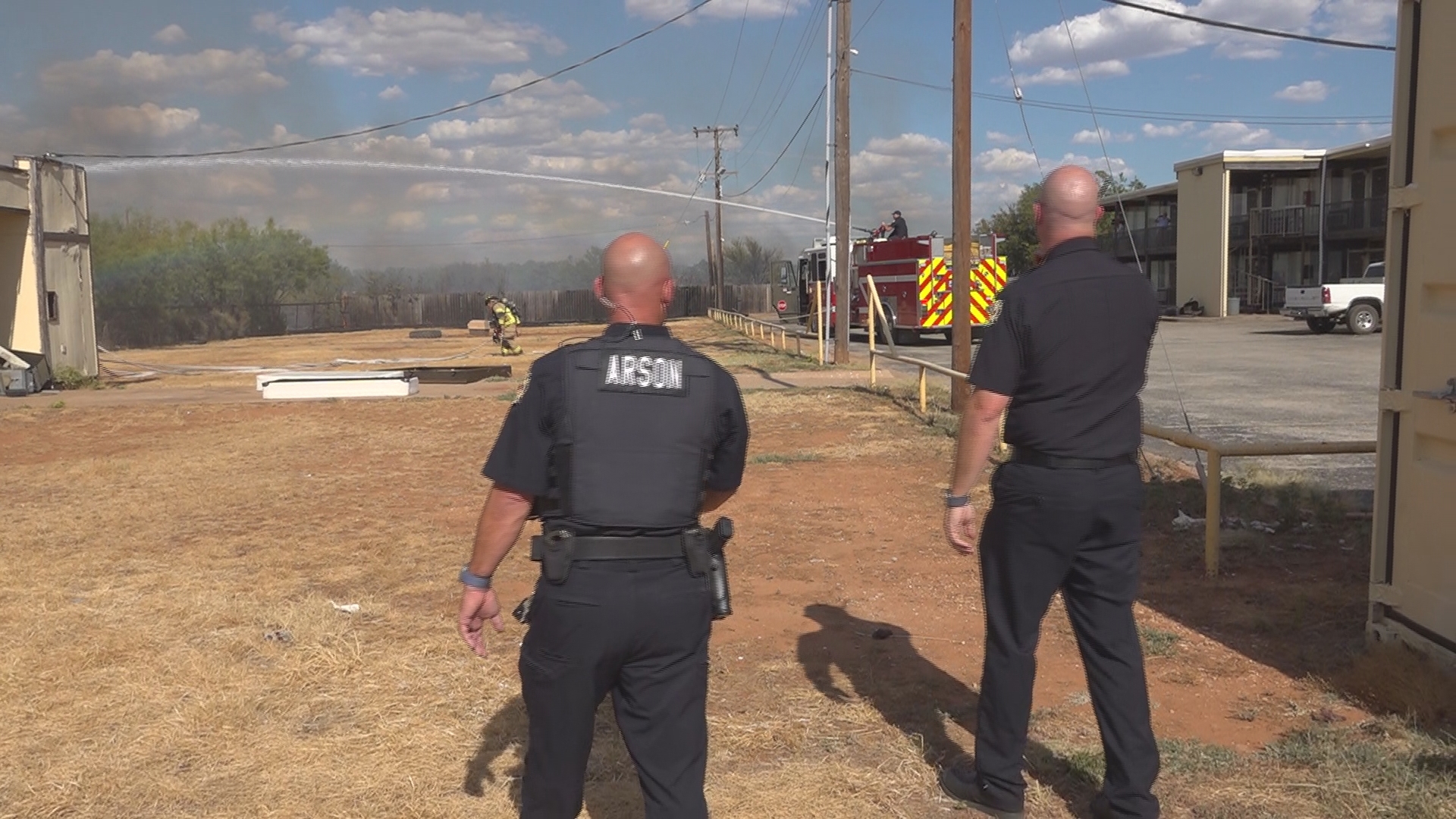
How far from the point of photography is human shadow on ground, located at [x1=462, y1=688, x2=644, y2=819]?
3725mm

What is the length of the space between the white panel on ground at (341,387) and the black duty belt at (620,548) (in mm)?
16082

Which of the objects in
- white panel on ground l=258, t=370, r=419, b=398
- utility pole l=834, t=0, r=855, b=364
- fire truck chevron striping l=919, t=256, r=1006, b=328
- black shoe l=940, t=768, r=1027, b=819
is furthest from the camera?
fire truck chevron striping l=919, t=256, r=1006, b=328

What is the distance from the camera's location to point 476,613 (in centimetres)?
291

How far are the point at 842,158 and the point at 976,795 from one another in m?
18.7

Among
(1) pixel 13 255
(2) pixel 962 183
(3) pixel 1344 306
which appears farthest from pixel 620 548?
(3) pixel 1344 306

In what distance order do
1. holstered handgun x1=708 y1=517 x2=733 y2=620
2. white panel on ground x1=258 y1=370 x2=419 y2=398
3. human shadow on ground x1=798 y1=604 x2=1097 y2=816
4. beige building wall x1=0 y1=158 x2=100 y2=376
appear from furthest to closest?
beige building wall x1=0 y1=158 x2=100 y2=376
white panel on ground x1=258 y1=370 x2=419 y2=398
human shadow on ground x1=798 y1=604 x2=1097 y2=816
holstered handgun x1=708 y1=517 x2=733 y2=620

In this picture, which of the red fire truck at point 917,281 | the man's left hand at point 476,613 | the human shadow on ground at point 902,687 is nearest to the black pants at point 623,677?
the man's left hand at point 476,613

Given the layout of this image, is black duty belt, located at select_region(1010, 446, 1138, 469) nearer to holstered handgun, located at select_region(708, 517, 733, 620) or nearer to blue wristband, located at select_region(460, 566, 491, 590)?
holstered handgun, located at select_region(708, 517, 733, 620)

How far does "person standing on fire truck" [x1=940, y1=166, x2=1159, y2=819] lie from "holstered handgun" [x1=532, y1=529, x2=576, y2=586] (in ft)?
4.32

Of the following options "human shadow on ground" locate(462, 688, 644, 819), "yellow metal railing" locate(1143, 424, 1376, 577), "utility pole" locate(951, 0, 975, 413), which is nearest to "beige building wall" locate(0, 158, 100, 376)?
"utility pole" locate(951, 0, 975, 413)

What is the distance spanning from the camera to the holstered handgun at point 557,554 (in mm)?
2598

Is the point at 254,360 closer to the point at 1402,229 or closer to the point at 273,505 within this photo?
the point at 273,505

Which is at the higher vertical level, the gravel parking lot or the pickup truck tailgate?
the pickup truck tailgate

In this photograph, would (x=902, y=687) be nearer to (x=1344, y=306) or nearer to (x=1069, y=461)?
(x=1069, y=461)
